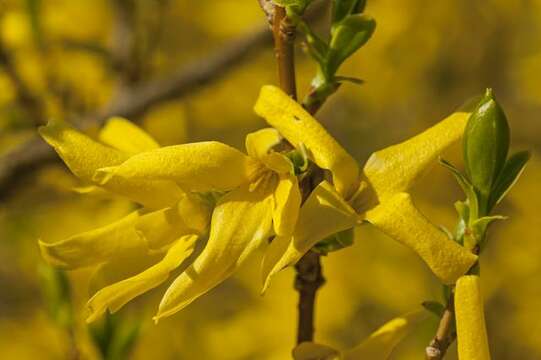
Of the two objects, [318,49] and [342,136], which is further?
[342,136]

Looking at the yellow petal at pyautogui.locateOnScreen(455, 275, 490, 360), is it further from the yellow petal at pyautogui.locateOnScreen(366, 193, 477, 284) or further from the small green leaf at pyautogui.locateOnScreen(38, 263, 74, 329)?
the small green leaf at pyautogui.locateOnScreen(38, 263, 74, 329)

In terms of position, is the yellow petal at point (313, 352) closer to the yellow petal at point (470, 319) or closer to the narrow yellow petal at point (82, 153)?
the yellow petal at point (470, 319)

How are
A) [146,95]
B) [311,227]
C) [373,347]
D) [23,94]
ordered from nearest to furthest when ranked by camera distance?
1. [311,227]
2. [373,347]
3. [23,94]
4. [146,95]

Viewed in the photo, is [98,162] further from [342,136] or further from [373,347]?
[342,136]

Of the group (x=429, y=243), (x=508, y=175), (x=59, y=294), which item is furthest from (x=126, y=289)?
(x=59, y=294)

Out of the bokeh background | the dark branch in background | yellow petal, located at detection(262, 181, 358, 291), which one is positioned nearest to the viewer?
yellow petal, located at detection(262, 181, 358, 291)

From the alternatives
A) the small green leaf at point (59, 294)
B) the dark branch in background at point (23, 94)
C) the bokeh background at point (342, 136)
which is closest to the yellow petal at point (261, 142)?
the small green leaf at point (59, 294)

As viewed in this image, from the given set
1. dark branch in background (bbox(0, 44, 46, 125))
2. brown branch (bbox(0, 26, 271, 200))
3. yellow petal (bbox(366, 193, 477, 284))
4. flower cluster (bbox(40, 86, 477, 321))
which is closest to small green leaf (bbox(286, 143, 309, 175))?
flower cluster (bbox(40, 86, 477, 321))
